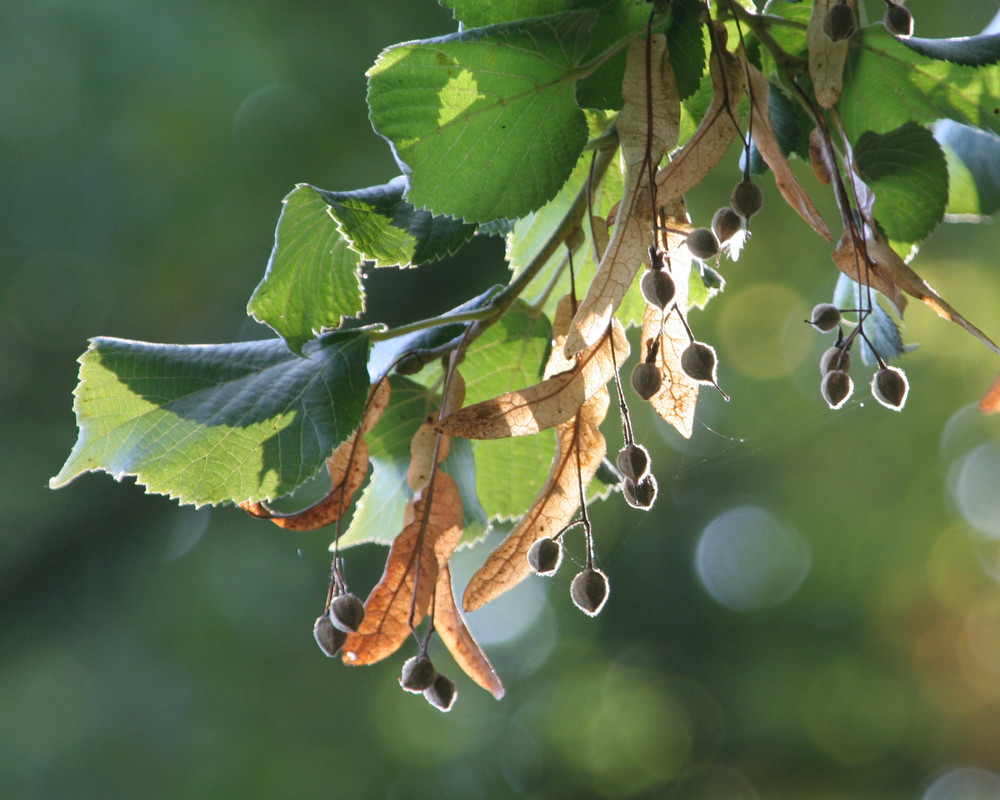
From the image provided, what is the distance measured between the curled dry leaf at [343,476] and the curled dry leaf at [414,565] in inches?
2.3

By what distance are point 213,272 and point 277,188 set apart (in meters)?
0.46

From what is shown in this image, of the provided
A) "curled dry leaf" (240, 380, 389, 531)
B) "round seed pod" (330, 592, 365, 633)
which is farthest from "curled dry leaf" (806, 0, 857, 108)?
"round seed pod" (330, 592, 365, 633)

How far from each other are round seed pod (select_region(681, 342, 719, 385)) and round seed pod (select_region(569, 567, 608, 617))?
0.18 metres

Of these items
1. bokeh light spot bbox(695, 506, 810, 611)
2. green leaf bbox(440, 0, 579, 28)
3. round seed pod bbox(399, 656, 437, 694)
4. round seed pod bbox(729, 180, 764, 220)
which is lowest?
bokeh light spot bbox(695, 506, 810, 611)

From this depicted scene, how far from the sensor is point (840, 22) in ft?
2.17

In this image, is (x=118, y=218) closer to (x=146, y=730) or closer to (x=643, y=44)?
(x=146, y=730)

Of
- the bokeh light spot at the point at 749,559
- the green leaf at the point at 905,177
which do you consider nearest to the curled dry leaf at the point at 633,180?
the green leaf at the point at 905,177

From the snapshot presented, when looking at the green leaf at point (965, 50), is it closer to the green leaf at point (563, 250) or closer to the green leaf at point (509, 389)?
the green leaf at point (563, 250)

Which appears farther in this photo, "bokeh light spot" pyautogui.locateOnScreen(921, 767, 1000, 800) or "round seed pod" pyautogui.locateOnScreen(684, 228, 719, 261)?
"bokeh light spot" pyautogui.locateOnScreen(921, 767, 1000, 800)

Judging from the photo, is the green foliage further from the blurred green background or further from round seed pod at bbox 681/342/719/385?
the blurred green background

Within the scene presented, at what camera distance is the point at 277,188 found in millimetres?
3885

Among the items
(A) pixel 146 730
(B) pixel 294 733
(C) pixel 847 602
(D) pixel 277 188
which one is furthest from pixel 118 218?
(C) pixel 847 602

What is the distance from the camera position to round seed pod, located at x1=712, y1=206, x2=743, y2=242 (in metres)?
0.69

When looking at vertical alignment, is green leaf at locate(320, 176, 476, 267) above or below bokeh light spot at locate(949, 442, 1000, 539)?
above
